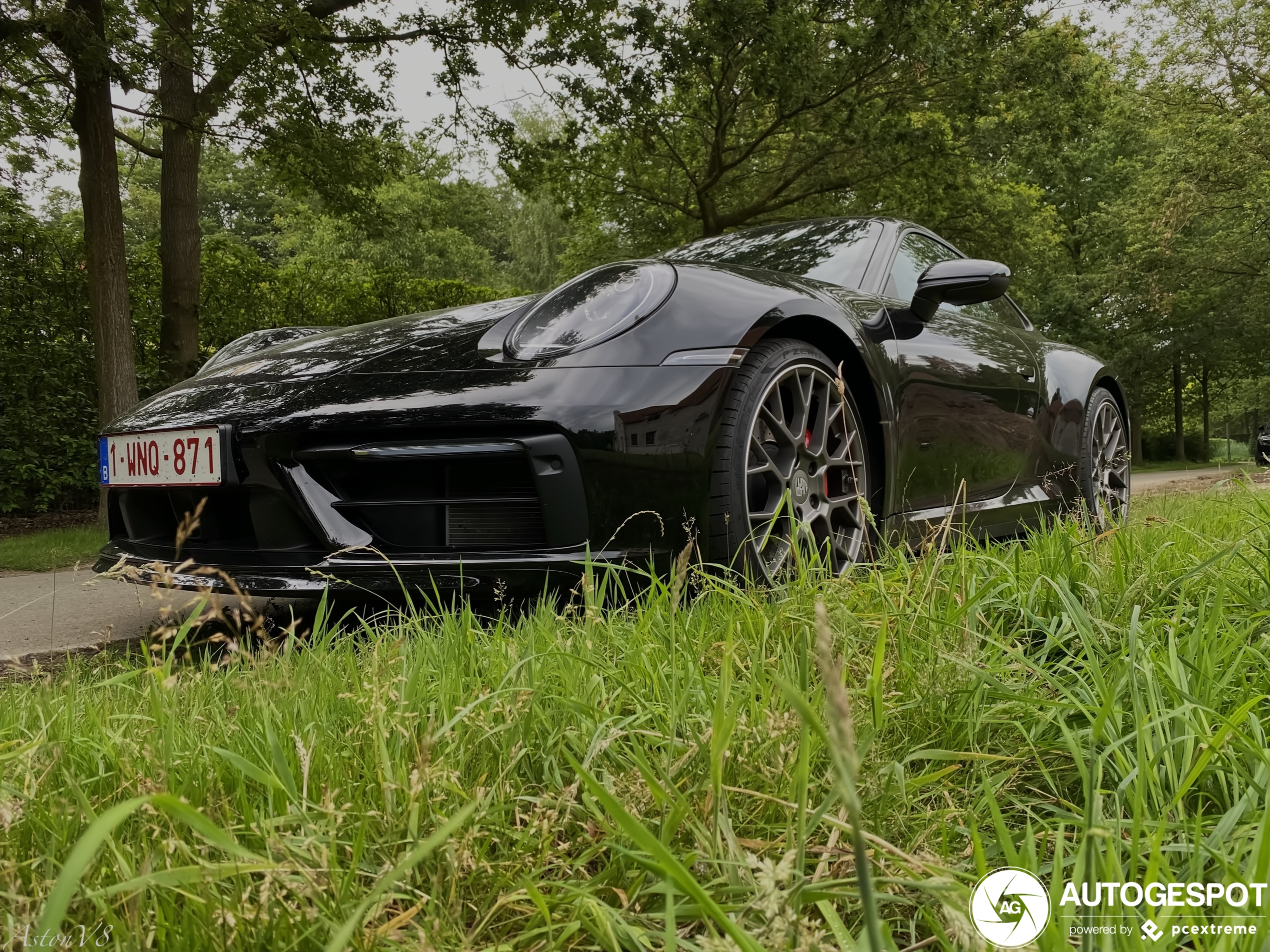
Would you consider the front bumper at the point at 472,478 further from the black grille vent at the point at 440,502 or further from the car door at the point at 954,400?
the car door at the point at 954,400

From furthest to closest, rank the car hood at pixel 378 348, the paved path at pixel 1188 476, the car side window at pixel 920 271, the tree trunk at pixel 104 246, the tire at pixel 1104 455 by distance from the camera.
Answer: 1. the tree trunk at pixel 104 246
2. the tire at pixel 1104 455
3. the car side window at pixel 920 271
4. the paved path at pixel 1188 476
5. the car hood at pixel 378 348

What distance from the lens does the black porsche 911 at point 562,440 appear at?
1.84m

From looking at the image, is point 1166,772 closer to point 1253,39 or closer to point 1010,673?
point 1010,673

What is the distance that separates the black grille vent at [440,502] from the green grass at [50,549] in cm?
247

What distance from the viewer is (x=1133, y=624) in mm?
→ 1286

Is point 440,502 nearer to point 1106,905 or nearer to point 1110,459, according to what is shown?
point 1106,905

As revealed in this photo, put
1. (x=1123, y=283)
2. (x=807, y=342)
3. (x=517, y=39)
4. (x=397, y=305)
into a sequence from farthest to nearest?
(x=1123, y=283) → (x=397, y=305) → (x=517, y=39) → (x=807, y=342)

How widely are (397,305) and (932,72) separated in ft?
19.5

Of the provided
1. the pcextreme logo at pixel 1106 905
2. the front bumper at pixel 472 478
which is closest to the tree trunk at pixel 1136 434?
the front bumper at pixel 472 478

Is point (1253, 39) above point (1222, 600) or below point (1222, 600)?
above

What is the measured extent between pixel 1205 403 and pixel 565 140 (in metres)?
25.6

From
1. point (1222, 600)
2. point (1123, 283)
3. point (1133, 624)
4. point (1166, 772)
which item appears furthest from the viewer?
point (1123, 283)

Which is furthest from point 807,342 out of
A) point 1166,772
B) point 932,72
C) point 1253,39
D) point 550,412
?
point 1253,39

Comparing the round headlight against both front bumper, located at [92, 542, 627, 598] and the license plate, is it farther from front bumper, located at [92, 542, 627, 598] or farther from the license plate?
the license plate
